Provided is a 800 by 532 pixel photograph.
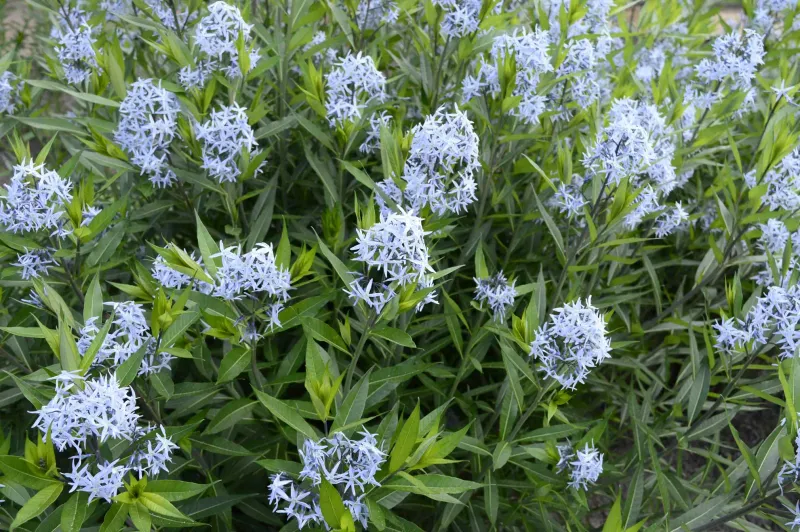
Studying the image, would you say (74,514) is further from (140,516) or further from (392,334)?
(392,334)

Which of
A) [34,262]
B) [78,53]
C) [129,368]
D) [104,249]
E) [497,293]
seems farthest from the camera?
[78,53]

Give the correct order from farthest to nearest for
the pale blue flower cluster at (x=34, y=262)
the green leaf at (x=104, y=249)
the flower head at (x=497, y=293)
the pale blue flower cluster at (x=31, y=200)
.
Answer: the flower head at (x=497, y=293), the green leaf at (x=104, y=249), the pale blue flower cluster at (x=34, y=262), the pale blue flower cluster at (x=31, y=200)

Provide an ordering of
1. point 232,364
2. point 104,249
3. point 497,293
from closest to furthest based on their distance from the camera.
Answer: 1. point 232,364
2. point 104,249
3. point 497,293

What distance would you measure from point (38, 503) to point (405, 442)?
35.9 inches

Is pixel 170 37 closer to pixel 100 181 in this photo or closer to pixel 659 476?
pixel 100 181

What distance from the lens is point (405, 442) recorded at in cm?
175

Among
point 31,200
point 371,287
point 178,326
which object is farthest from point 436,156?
point 31,200

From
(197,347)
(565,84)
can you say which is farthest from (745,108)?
(197,347)

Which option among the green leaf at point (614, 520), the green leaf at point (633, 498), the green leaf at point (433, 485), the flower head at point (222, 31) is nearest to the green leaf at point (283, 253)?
the green leaf at point (433, 485)

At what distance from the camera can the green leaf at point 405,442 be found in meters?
1.72

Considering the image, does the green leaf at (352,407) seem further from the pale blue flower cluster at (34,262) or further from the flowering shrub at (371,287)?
the pale blue flower cluster at (34,262)

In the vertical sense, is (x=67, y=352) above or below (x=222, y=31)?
below

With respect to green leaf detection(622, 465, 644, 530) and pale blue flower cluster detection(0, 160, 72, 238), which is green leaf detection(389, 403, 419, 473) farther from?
pale blue flower cluster detection(0, 160, 72, 238)

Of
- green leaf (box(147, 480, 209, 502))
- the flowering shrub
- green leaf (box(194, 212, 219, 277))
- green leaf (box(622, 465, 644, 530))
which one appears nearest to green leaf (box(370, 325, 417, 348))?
→ the flowering shrub
